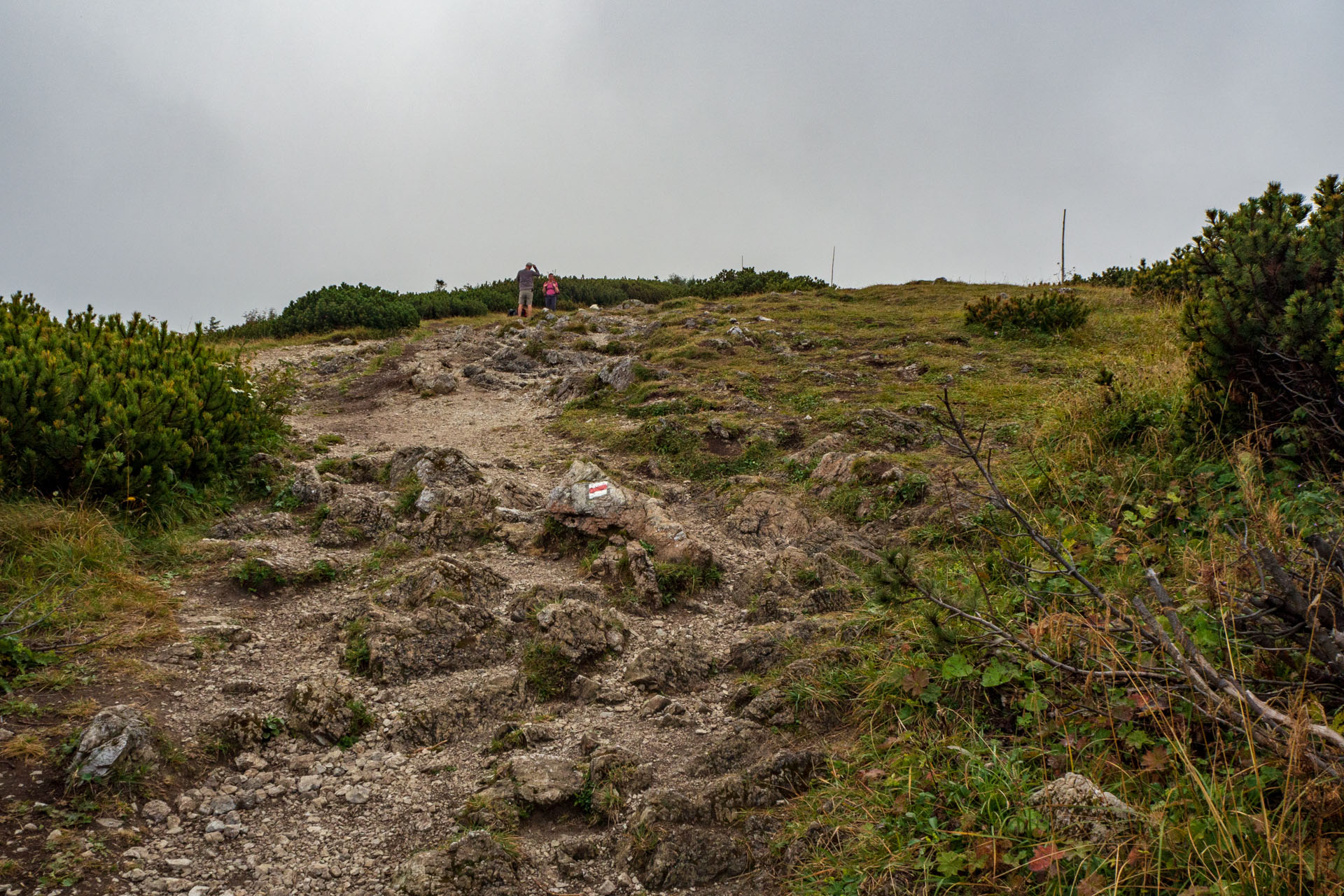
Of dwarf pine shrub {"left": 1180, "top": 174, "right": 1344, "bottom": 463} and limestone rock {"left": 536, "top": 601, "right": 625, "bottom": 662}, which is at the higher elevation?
dwarf pine shrub {"left": 1180, "top": 174, "right": 1344, "bottom": 463}

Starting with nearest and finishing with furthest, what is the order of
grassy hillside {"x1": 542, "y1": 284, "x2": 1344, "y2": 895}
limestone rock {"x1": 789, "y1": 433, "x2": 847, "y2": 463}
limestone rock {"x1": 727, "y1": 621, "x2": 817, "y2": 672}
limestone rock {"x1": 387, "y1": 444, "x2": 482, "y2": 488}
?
grassy hillside {"x1": 542, "y1": 284, "x2": 1344, "y2": 895}
limestone rock {"x1": 727, "y1": 621, "x2": 817, "y2": 672}
limestone rock {"x1": 387, "y1": 444, "x2": 482, "y2": 488}
limestone rock {"x1": 789, "y1": 433, "x2": 847, "y2": 463}

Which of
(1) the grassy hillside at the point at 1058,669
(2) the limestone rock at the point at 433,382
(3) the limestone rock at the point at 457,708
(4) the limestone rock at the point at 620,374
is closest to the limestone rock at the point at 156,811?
(3) the limestone rock at the point at 457,708

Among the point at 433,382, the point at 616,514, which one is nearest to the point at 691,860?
the point at 616,514

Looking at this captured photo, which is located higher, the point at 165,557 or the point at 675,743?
the point at 165,557

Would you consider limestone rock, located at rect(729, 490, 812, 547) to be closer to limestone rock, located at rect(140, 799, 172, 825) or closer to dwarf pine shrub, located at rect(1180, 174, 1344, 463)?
dwarf pine shrub, located at rect(1180, 174, 1344, 463)

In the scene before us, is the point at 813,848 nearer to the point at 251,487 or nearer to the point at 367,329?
Answer: the point at 251,487

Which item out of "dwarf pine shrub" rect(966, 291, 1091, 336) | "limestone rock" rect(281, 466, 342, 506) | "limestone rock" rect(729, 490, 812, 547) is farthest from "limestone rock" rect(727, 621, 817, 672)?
"dwarf pine shrub" rect(966, 291, 1091, 336)

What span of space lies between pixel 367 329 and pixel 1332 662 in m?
19.8

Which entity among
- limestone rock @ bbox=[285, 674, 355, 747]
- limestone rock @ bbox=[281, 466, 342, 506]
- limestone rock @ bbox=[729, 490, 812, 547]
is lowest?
limestone rock @ bbox=[285, 674, 355, 747]

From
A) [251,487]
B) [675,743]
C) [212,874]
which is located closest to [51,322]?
[251,487]

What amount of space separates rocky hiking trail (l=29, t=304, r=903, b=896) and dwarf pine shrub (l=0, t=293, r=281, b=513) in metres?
Answer: 0.68

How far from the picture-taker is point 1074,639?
A: 11.4 ft

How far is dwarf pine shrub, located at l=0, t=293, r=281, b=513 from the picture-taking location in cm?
614

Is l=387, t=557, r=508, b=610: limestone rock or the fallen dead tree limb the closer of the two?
the fallen dead tree limb
